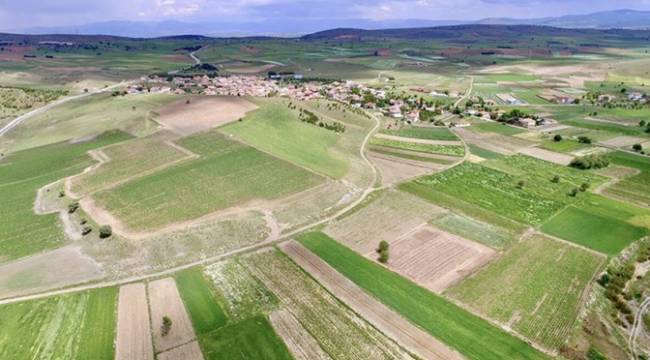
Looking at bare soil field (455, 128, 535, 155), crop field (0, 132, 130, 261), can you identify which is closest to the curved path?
crop field (0, 132, 130, 261)

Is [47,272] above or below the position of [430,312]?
above

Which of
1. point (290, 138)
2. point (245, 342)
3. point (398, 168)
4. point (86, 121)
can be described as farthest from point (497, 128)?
point (86, 121)

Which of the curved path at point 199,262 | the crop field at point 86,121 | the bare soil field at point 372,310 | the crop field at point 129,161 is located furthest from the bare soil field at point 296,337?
the crop field at point 86,121

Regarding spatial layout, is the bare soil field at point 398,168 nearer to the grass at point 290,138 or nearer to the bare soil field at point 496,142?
the grass at point 290,138

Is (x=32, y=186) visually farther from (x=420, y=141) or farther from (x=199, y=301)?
(x=420, y=141)

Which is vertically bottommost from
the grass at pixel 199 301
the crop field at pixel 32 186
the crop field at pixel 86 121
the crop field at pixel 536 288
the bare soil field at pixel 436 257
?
the crop field at pixel 536 288

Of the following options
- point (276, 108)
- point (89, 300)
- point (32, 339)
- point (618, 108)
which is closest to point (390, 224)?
point (89, 300)
